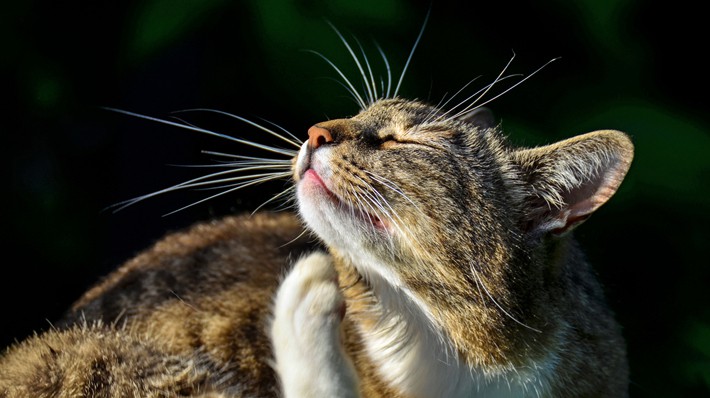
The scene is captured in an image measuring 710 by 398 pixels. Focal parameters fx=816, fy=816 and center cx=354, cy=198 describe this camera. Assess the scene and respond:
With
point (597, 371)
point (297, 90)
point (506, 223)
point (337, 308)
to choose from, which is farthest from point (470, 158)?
point (297, 90)

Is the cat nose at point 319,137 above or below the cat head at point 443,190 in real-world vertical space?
above

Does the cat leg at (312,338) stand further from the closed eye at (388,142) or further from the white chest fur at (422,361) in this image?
the closed eye at (388,142)

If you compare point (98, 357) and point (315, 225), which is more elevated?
point (315, 225)

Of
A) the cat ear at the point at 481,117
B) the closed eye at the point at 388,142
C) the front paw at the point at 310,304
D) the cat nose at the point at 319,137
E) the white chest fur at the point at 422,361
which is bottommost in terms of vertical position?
the white chest fur at the point at 422,361

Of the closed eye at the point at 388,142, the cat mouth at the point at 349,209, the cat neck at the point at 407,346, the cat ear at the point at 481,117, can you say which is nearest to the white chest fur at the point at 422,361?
the cat neck at the point at 407,346

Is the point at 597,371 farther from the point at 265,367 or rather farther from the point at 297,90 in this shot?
the point at 297,90

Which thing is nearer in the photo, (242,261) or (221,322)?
(221,322)

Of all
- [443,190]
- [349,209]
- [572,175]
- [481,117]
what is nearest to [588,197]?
[572,175]

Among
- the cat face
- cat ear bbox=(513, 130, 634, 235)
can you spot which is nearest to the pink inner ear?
cat ear bbox=(513, 130, 634, 235)

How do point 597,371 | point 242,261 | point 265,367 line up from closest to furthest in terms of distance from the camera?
point 597,371 → point 265,367 → point 242,261
